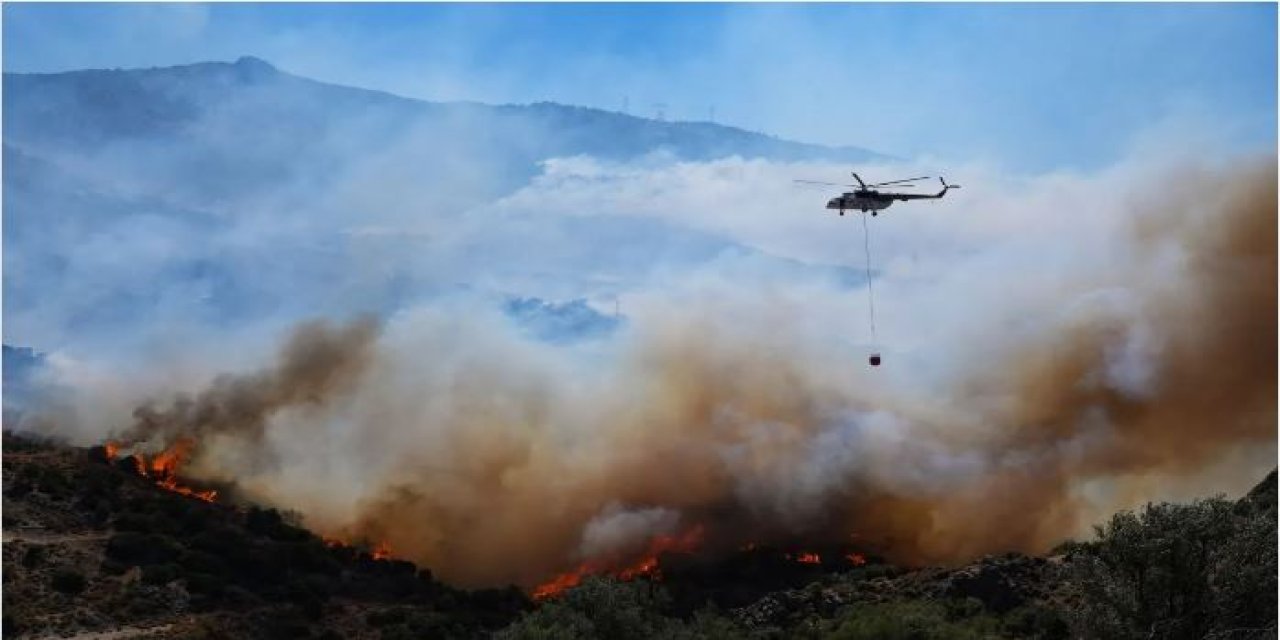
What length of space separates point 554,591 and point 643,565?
28.1 feet

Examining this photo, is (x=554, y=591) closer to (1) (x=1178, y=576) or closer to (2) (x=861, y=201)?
(2) (x=861, y=201)

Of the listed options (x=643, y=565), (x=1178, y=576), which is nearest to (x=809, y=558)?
(x=643, y=565)

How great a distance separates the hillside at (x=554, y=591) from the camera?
4756 centimetres

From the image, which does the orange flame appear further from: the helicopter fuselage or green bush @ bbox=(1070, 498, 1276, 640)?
green bush @ bbox=(1070, 498, 1276, 640)

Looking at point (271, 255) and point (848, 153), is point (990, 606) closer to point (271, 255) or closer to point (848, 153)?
point (848, 153)

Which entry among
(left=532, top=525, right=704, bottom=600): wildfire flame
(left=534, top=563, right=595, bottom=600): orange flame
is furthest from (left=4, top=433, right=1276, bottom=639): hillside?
(left=534, top=563, right=595, bottom=600): orange flame

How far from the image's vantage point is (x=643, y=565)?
329ft

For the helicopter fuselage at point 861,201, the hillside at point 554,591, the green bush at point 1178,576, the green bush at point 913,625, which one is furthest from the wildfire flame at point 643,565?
the green bush at point 1178,576

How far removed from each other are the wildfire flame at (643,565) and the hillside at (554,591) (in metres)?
0.74

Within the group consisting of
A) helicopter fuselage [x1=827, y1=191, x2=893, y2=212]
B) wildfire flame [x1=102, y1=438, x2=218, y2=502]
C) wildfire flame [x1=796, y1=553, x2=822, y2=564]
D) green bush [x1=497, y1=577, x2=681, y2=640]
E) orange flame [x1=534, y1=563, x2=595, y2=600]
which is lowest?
green bush [x1=497, y1=577, x2=681, y2=640]

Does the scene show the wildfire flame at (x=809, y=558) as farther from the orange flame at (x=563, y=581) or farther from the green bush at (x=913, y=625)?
A: the green bush at (x=913, y=625)

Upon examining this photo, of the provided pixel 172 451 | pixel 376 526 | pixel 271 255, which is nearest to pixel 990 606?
pixel 376 526

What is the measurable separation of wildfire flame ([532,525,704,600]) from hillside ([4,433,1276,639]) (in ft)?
2.42

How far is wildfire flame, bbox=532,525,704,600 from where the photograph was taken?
9869cm
